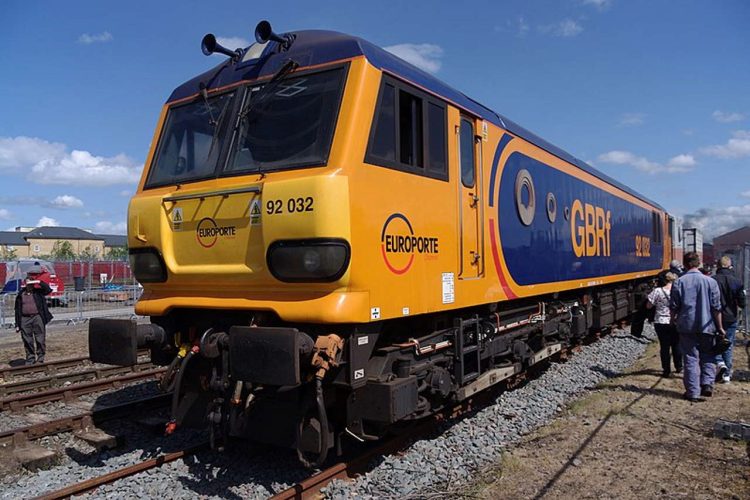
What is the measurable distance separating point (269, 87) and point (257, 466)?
3338mm

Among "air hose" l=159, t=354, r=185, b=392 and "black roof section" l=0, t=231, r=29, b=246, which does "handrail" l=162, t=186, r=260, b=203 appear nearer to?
"air hose" l=159, t=354, r=185, b=392

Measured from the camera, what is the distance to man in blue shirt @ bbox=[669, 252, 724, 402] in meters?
7.49

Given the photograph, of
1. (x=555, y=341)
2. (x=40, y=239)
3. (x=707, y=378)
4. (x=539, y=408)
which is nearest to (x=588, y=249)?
(x=555, y=341)

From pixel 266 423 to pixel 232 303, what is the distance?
3.39ft

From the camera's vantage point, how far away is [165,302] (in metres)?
5.30

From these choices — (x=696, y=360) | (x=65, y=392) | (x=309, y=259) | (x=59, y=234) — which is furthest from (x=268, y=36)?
(x=59, y=234)

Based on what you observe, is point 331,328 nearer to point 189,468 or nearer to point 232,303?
point 232,303

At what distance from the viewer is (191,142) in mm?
5562

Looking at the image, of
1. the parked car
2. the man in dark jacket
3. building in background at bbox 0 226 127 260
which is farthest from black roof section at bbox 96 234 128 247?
the man in dark jacket

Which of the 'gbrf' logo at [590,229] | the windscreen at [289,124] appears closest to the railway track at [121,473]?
the windscreen at [289,124]

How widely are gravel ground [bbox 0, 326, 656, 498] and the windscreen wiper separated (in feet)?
10.0

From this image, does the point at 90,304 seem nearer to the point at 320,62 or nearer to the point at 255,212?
the point at 255,212

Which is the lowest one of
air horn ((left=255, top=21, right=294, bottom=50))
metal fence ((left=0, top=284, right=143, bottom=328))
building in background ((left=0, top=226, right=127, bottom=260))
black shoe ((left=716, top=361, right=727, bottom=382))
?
black shoe ((left=716, top=361, right=727, bottom=382))

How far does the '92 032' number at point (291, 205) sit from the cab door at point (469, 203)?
193 centimetres
